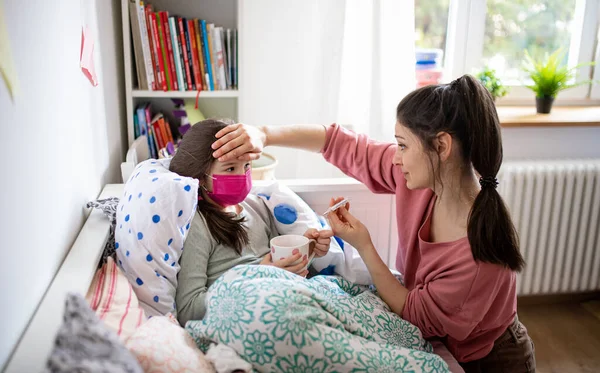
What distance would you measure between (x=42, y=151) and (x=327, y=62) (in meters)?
1.47

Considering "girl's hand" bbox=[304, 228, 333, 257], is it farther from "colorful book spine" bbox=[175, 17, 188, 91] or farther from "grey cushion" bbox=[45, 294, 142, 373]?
"colorful book spine" bbox=[175, 17, 188, 91]

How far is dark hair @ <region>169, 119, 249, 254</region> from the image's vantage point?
1396 mm

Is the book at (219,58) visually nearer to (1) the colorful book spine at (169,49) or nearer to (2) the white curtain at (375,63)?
(1) the colorful book spine at (169,49)

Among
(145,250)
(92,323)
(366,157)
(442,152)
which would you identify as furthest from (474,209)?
(92,323)

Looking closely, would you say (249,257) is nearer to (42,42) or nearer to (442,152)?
(442,152)

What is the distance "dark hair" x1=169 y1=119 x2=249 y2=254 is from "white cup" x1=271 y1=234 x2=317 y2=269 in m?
0.15

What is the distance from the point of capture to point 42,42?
1103 mm

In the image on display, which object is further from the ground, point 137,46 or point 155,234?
point 137,46

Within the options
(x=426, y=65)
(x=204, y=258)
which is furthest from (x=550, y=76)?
(x=204, y=258)

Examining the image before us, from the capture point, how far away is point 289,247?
4.18 feet

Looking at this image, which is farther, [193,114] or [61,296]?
[193,114]

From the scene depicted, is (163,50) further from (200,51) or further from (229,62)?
(229,62)

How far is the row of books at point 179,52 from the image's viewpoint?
2.09 m

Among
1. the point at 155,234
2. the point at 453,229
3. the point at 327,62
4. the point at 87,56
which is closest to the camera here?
the point at 155,234
